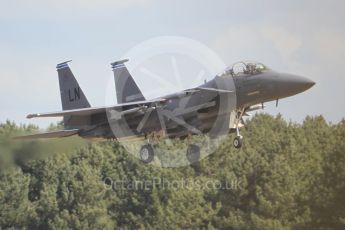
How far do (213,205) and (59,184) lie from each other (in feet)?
45.5

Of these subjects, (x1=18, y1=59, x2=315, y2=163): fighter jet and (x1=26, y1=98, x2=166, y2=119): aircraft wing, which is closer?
(x1=18, y1=59, x2=315, y2=163): fighter jet

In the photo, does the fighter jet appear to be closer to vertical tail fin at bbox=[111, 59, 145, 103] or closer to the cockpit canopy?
the cockpit canopy

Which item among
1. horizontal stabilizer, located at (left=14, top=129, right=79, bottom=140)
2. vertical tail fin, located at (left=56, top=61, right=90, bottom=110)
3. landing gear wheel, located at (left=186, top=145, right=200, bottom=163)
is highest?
vertical tail fin, located at (left=56, top=61, right=90, bottom=110)

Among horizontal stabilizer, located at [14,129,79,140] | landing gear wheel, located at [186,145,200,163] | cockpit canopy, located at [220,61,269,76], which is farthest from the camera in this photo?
horizontal stabilizer, located at [14,129,79,140]

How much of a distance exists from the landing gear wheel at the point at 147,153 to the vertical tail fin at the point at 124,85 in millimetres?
3106

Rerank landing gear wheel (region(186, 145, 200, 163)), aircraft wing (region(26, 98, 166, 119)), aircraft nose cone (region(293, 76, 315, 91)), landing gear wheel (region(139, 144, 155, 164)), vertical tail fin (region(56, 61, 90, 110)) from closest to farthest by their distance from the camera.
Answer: aircraft nose cone (region(293, 76, 315, 91)) → landing gear wheel (region(186, 145, 200, 163)) → aircraft wing (region(26, 98, 166, 119)) → landing gear wheel (region(139, 144, 155, 164)) → vertical tail fin (region(56, 61, 90, 110))

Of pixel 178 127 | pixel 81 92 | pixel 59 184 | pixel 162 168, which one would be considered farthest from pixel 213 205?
pixel 178 127

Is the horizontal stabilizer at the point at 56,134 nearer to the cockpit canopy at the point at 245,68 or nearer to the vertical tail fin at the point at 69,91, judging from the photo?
the vertical tail fin at the point at 69,91

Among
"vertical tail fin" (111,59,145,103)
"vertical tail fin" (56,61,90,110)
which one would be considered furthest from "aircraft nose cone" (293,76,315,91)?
"vertical tail fin" (56,61,90,110)

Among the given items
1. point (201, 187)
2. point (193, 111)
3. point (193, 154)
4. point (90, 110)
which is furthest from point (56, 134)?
point (201, 187)

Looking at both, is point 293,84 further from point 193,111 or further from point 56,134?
point 56,134

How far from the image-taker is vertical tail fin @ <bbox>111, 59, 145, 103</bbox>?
3856 cm

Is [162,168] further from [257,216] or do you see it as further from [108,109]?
[108,109]

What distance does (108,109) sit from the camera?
36000 mm
